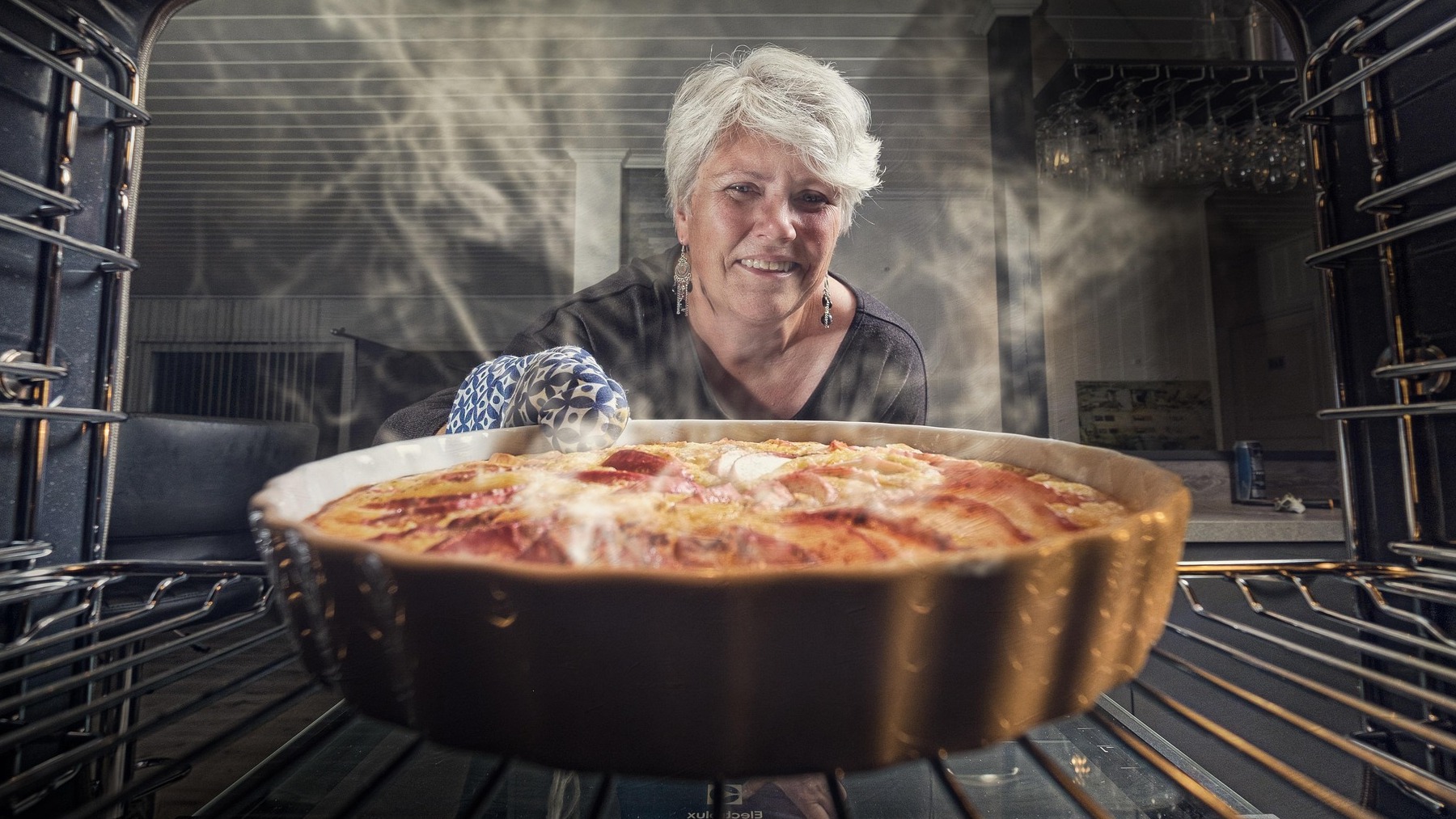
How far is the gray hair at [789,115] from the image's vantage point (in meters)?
1.09

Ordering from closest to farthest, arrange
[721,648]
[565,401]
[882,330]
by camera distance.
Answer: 1. [721,648]
2. [565,401]
3. [882,330]

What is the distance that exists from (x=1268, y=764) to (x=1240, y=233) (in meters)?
5.27

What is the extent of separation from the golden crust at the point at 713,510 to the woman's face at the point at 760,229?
2.23ft

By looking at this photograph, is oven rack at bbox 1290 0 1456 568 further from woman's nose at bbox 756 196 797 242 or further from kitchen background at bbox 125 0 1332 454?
kitchen background at bbox 125 0 1332 454

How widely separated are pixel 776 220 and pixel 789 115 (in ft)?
0.55

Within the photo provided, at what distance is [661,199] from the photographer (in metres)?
3.57

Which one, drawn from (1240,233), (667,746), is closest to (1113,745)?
(667,746)

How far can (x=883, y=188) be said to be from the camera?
12.5 ft

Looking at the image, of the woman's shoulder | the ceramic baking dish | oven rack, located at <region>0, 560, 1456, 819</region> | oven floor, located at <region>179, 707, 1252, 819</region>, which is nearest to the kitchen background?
the woman's shoulder

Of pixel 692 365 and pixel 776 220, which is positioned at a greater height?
pixel 776 220

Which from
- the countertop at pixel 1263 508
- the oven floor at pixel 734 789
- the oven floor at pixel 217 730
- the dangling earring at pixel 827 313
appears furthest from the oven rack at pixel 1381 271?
the oven floor at pixel 217 730

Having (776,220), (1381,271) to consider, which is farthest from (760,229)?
(1381,271)

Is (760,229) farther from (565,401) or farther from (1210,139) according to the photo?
(1210,139)

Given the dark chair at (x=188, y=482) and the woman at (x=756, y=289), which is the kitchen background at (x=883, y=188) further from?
the dark chair at (x=188, y=482)
